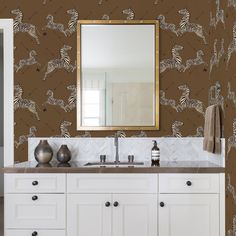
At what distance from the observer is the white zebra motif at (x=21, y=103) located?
379 centimetres

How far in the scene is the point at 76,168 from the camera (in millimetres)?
3182

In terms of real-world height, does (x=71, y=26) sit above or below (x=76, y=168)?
above

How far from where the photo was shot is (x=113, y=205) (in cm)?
317

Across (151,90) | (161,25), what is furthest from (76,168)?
(161,25)

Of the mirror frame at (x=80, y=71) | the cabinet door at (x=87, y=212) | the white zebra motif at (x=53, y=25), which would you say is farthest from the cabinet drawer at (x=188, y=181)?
the white zebra motif at (x=53, y=25)

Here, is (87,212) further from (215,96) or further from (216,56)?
(216,56)

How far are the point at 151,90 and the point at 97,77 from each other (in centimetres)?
51

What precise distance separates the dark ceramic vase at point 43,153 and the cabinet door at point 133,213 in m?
0.69

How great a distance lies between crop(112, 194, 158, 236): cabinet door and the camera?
317 centimetres

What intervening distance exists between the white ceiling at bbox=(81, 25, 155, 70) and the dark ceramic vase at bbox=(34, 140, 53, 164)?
831mm

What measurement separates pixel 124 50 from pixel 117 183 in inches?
50.4

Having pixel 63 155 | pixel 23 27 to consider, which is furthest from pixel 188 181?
pixel 23 27

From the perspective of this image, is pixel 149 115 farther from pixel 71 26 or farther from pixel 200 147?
pixel 71 26

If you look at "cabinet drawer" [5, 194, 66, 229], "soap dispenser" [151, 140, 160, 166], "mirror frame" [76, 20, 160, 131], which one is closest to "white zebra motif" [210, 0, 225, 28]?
"mirror frame" [76, 20, 160, 131]
